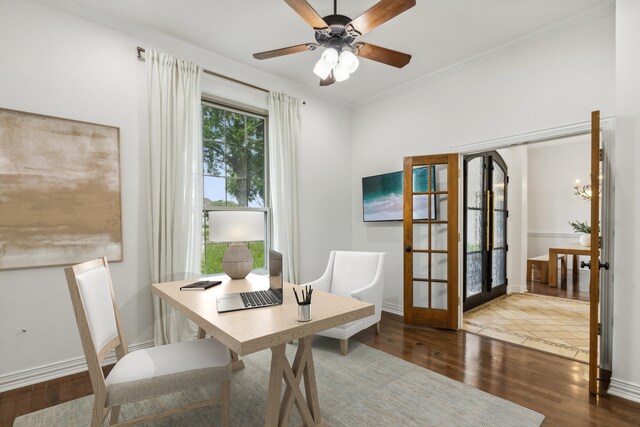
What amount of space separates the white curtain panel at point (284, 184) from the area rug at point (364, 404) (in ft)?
4.69

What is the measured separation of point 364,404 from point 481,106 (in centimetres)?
311

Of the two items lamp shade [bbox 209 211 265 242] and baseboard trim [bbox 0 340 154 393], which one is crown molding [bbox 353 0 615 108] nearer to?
lamp shade [bbox 209 211 265 242]

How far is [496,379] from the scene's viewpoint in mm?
2445

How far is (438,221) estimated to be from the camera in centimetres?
368

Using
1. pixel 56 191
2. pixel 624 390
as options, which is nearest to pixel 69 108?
pixel 56 191

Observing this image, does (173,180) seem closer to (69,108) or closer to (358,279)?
(69,108)

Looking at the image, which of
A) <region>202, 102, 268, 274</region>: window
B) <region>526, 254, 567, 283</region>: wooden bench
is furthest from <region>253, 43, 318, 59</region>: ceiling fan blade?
<region>526, 254, 567, 283</region>: wooden bench

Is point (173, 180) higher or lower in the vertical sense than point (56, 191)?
higher

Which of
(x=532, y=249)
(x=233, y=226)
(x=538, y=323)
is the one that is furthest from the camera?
(x=532, y=249)

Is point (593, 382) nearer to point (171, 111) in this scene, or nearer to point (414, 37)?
point (414, 37)

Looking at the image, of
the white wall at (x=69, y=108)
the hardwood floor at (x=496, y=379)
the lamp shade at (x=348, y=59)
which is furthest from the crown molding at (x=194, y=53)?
the hardwood floor at (x=496, y=379)

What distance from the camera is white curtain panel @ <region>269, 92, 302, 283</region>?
379 centimetres

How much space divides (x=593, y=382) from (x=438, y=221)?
1909mm

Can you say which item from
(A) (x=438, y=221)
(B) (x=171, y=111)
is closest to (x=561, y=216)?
(A) (x=438, y=221)
